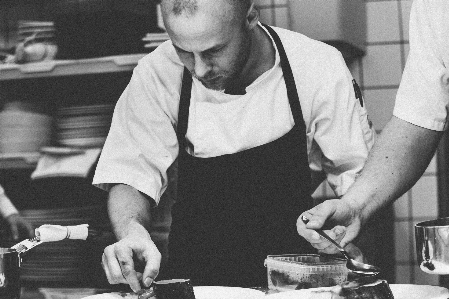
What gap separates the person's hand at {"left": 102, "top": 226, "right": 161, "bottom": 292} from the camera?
142 cm

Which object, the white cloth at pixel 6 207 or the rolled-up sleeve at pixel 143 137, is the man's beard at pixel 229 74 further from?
the white cloth at pixel 6 207

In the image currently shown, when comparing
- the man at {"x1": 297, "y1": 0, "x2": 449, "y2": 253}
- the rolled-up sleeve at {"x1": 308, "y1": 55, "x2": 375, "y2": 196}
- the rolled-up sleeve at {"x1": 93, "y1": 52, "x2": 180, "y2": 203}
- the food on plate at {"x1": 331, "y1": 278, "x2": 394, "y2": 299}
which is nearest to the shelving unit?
the rolled-up sleeve at {"x1": 93, "y1": 52, "x2": 180, "y2": 203}

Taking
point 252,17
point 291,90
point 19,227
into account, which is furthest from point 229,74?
point 19,227

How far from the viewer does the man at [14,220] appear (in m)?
2.86

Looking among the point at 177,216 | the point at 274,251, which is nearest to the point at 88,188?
the point at 177,216

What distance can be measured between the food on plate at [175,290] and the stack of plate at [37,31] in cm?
167

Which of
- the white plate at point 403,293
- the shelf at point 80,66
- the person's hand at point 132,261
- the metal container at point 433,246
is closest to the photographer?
the metal container at point 433,246

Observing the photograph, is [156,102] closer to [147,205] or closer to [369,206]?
[147,205]

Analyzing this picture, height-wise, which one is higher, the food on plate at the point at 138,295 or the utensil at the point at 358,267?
the utensil at the point at 358,267

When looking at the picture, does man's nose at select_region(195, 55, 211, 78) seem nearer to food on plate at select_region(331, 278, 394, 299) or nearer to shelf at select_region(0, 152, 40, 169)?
food on plate at select_region(331, 278, 394, 299)

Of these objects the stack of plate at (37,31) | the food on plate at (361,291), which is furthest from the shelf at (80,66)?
the food on plate at (361,291)

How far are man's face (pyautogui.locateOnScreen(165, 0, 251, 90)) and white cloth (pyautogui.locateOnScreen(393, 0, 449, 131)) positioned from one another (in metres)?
0.40

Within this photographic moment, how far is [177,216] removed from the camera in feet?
6.77

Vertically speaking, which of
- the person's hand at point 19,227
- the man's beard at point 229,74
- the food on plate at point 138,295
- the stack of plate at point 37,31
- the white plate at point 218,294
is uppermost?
the stack of plate at point 37,31
